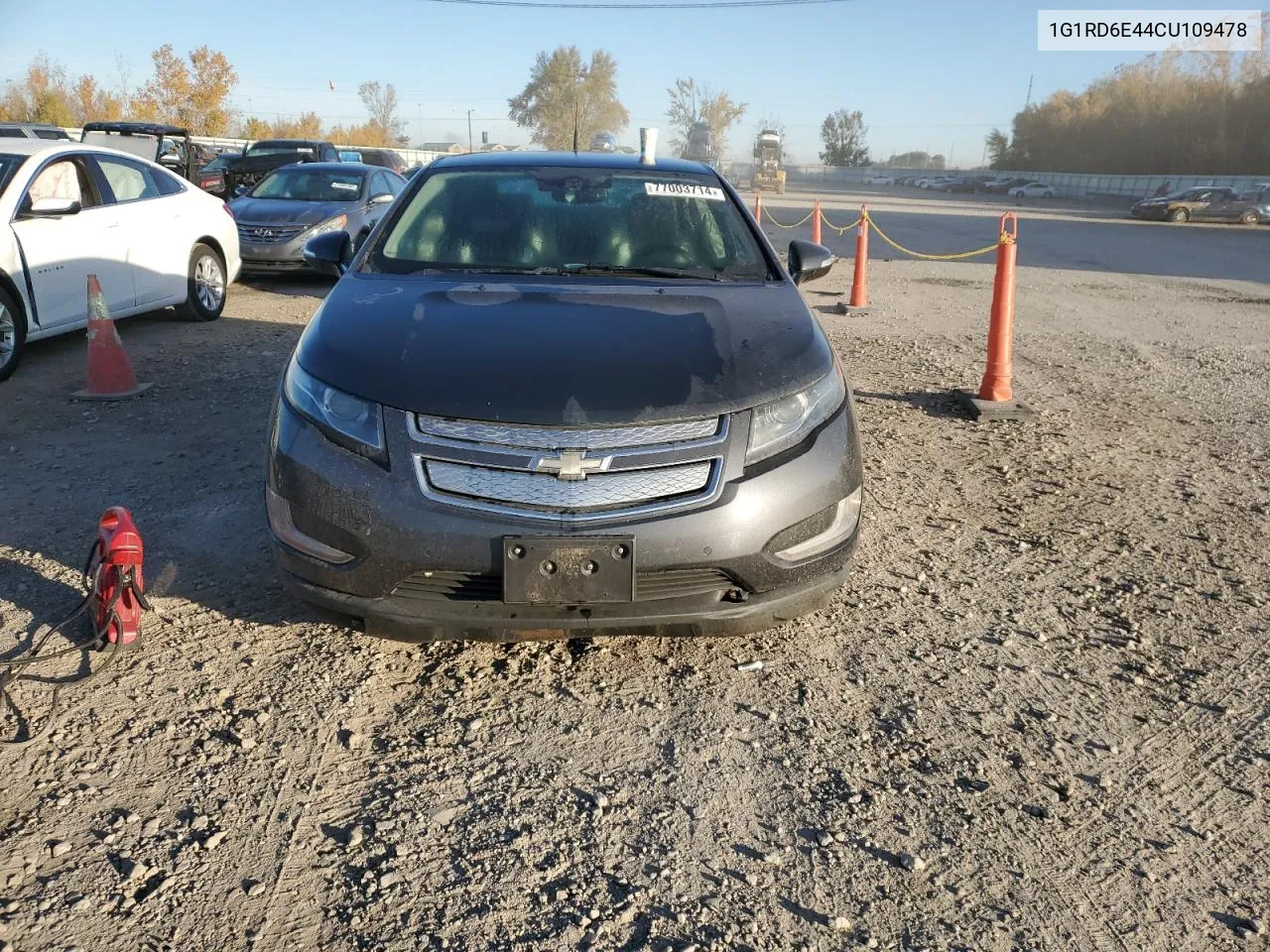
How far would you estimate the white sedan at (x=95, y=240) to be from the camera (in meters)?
6.82

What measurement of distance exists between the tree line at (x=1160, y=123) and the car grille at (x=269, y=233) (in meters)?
55.8

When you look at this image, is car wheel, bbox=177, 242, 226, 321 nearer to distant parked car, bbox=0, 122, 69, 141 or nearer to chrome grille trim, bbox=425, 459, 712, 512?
chrome grille trim, bbox=425, 459, 712, 512

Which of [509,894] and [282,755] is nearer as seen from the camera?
[509,894]

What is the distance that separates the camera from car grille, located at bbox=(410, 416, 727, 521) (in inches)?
105

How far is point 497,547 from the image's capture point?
2648 millimetres

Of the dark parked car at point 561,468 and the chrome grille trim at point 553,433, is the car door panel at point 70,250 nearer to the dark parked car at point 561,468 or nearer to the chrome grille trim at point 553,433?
the dark parked car at point 561,468

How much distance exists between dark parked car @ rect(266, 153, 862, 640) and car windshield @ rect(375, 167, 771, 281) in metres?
0.56

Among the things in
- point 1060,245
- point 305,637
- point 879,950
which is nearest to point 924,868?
point 879,950

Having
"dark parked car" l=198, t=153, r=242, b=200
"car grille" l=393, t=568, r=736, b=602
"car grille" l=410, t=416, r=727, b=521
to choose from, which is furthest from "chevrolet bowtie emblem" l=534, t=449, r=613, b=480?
"dark parked car" l=198, t=153, r=242, b=200

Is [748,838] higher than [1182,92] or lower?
lower

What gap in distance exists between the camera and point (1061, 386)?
7125mm

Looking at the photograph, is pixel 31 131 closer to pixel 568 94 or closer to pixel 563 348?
pixel 563 348

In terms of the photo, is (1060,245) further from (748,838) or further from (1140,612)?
(748,838)

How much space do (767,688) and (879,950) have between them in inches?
42.2
